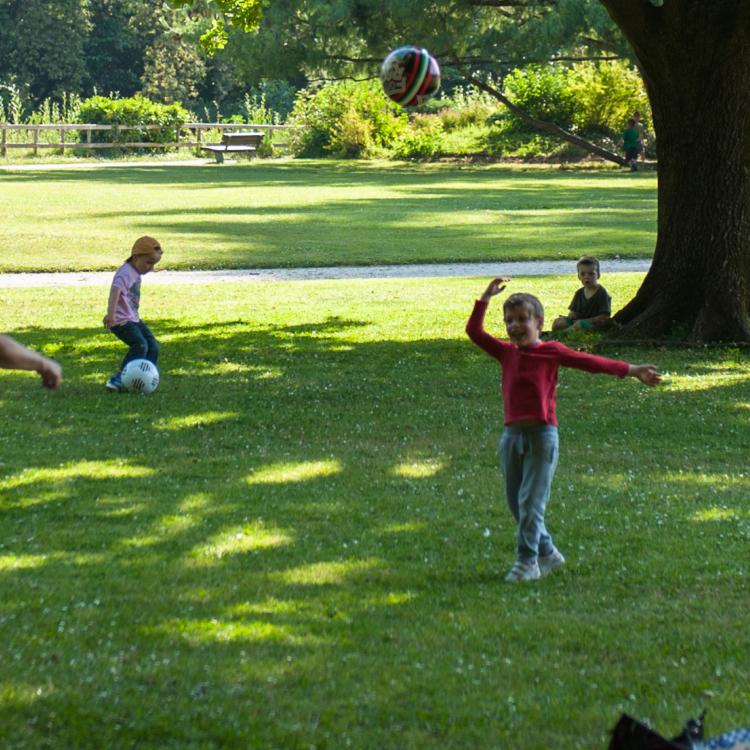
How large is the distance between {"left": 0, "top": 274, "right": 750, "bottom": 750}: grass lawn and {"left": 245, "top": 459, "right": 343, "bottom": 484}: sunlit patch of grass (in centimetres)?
3

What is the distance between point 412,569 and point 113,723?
90.5 inches

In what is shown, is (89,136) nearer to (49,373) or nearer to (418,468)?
(418,468)

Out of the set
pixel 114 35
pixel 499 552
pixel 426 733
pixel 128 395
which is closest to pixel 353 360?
pixel 128 395

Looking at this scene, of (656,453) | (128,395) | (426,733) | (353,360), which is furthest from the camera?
(353,360)

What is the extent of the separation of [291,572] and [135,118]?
6098 cm

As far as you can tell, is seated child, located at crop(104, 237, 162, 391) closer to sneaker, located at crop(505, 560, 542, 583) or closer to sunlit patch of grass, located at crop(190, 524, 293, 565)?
sunlit patch of grass, located at crop(190, 524, 293, 565)

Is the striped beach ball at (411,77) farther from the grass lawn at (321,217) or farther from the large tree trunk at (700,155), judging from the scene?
the grass lawn at (321,217)

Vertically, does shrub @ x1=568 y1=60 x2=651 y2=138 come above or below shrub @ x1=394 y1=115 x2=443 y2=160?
above

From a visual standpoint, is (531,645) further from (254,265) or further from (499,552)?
(254,265)

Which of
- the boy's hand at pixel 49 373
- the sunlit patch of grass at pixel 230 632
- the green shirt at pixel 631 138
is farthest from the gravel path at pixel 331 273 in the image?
the green shirt at pixel 631 138

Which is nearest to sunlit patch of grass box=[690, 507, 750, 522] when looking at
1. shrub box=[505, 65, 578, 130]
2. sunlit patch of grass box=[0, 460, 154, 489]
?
sunlit patch of grass box=[0, 460, 154, 489]

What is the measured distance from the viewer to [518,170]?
49938mm

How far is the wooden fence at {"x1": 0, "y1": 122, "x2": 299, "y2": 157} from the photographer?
6212 centimetres

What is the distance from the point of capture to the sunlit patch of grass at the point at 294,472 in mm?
8695
